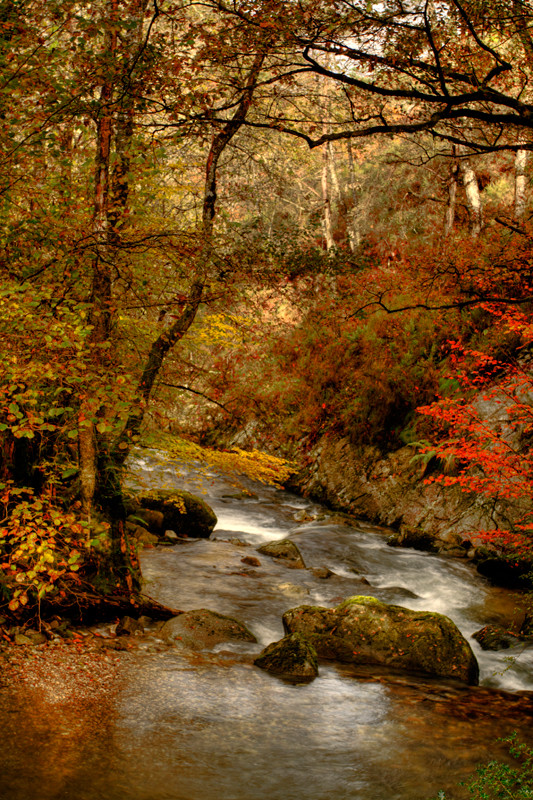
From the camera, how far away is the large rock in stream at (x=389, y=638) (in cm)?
673

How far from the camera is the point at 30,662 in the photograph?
5.11 m

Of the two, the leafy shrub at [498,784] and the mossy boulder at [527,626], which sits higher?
the leafy shrub at [498,784]

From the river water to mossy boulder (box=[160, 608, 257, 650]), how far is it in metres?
0.20

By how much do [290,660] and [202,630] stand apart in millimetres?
1199

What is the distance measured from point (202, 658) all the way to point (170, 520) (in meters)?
5.60

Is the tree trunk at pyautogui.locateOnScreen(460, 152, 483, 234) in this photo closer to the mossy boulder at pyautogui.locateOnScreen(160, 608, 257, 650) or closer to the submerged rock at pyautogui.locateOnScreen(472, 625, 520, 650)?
the submerged rock at pyautogui.locateOnScreen(472, 625, 520, 650)

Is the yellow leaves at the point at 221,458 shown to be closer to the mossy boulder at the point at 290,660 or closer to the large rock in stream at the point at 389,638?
the large rock in stream at the point at 389,638

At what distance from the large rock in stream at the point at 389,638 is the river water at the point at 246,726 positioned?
0.28 metres

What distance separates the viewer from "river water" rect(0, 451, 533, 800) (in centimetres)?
400

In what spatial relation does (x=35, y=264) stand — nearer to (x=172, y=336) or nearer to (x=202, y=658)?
(x=172, y=336)

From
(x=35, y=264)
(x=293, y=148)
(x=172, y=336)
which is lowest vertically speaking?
(x=172, y=336)

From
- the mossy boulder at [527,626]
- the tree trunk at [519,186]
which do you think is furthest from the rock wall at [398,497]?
the tree trunk at [519,186]

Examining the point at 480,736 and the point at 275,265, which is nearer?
the point at 480,736

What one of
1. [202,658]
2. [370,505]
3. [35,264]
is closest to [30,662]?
[202,658]
